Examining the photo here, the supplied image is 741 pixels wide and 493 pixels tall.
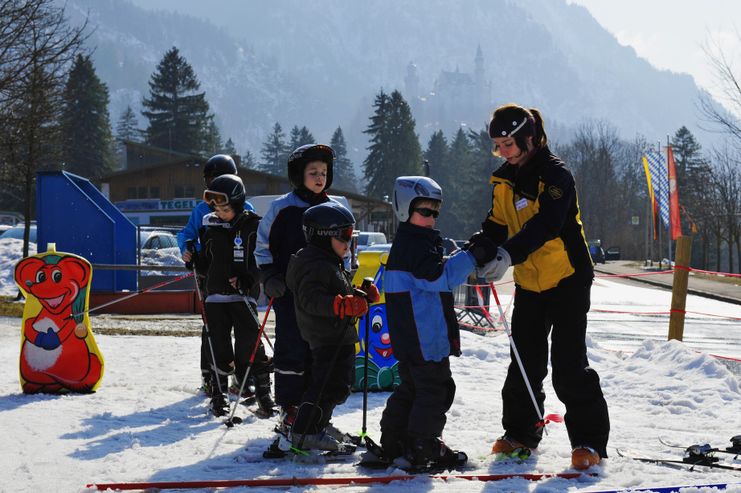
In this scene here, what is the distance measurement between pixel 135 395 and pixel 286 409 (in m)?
2.47

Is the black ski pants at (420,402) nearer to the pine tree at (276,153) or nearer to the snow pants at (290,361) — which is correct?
the snow pants at (290,361)

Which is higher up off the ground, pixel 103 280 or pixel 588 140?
pixel 588 140

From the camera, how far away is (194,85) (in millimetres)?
78438

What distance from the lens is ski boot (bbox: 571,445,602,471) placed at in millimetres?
4270

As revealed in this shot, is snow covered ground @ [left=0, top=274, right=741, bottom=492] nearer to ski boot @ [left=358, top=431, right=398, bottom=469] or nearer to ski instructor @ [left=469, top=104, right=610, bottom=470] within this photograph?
ski boot @ [left=358, top=431, right=398, bottom=469]

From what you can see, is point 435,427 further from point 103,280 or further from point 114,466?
point 103,280

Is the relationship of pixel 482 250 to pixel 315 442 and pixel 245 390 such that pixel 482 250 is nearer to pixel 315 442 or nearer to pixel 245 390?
pixel 315 442

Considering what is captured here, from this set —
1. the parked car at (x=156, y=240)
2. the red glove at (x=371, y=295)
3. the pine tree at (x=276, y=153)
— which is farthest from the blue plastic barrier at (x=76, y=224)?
the pine tree at (x=276, y=153)

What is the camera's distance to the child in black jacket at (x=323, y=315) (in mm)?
4648

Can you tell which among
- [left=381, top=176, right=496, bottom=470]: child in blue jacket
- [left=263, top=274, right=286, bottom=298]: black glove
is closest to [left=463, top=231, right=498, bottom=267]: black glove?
[left=381, top=176, right=496, bottom=470]: child in blue jacket

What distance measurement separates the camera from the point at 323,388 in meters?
4.70

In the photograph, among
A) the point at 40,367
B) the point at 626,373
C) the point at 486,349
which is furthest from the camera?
the point at 486,349

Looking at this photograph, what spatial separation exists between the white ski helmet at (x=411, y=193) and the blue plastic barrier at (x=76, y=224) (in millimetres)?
13284

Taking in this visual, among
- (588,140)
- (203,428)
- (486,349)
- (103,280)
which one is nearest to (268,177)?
(103,280)
